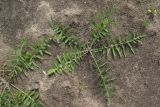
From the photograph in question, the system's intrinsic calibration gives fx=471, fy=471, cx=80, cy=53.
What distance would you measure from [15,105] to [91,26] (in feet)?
3.48

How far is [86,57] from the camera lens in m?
4.61

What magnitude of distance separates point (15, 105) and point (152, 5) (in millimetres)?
1655

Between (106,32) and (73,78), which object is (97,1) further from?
(73,78)

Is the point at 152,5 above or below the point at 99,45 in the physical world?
above

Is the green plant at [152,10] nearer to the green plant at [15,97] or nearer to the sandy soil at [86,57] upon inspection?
the sandy soil at [86,57]

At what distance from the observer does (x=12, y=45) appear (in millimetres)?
4590

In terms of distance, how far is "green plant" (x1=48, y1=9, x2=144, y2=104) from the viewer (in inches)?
179

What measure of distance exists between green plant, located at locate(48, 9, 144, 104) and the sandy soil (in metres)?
0.06

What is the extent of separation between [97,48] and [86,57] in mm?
139

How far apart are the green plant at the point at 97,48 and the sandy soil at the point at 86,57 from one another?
60 millimetres

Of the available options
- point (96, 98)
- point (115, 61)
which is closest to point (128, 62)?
point (115, 61)

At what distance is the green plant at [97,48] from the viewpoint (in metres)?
4.56

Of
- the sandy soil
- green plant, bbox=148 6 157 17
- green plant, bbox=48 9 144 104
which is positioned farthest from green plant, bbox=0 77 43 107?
green plant, bbox=148 6 157 17

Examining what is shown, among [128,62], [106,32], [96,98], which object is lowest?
[96,98]
